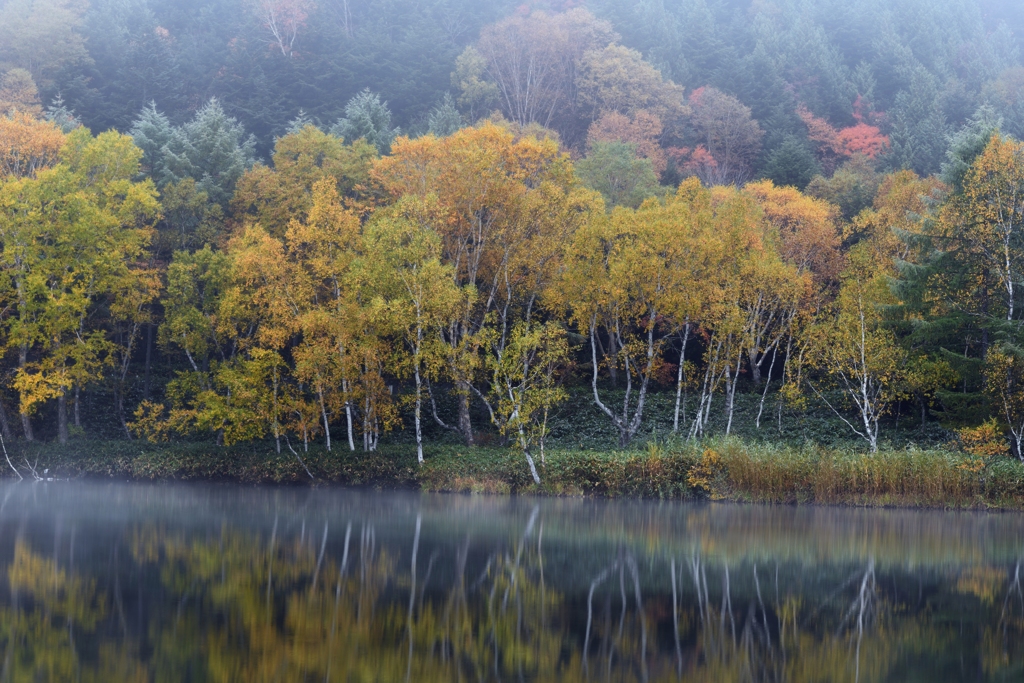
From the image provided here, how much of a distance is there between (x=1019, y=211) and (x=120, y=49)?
52.0m

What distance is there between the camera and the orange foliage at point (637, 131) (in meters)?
Answer: 49.8

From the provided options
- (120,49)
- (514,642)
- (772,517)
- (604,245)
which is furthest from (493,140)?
(120,49)

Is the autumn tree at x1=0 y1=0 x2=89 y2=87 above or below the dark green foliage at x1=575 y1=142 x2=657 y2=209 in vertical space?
above

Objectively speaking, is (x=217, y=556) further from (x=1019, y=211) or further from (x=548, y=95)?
(x=548, y=95)

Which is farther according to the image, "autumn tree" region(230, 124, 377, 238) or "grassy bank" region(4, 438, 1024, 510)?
"autumn tree" region(230, 124, 377, 238)

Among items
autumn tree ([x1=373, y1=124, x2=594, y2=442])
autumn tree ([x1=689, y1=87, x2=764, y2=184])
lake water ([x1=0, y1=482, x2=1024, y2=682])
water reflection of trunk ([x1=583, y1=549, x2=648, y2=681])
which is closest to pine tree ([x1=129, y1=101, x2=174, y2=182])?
autumn tree ([x1=373, y1=124, x2=594, y2=442])

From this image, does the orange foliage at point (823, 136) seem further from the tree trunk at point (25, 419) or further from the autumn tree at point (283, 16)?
the tree trunk at point (25, 419)

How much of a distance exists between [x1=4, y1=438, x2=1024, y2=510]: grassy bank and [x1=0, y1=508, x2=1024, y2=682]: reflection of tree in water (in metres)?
9.44

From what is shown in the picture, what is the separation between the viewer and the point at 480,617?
10.9m

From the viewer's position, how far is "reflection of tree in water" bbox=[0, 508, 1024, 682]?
866 cm

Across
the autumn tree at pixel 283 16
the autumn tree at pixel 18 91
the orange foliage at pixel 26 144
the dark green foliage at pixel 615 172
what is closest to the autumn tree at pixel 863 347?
the dark green foliage at pixel 615 172

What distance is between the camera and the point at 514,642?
9.72m

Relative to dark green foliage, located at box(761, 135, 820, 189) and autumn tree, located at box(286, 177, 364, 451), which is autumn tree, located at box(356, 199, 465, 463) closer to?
autumn tree, located at box(286, 177, 364, 451)

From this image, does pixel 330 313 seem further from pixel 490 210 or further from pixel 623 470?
pixel 623 470
